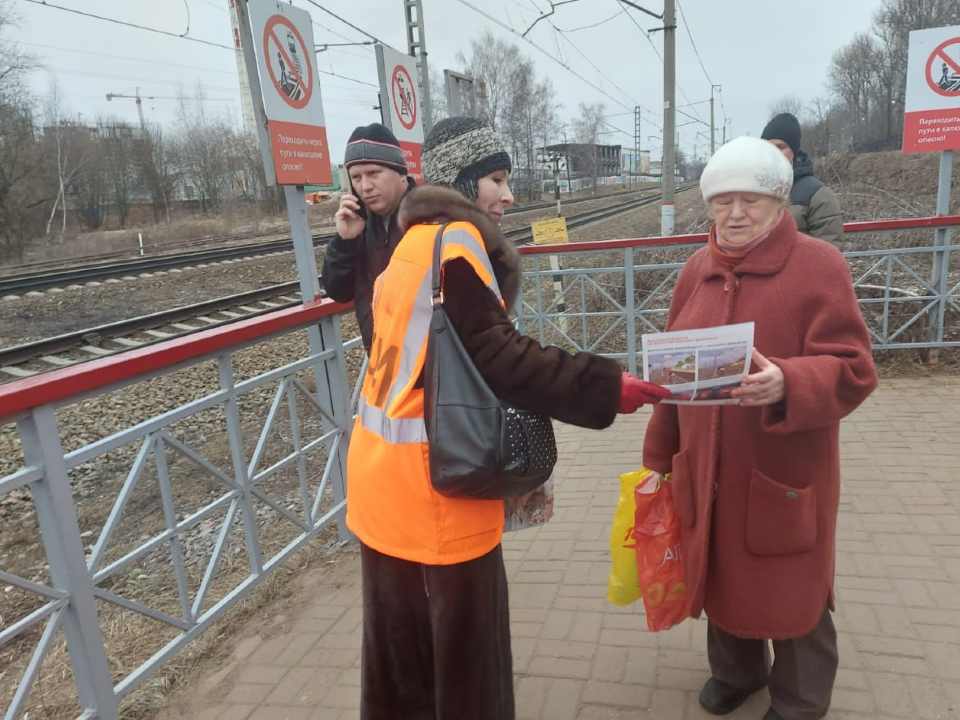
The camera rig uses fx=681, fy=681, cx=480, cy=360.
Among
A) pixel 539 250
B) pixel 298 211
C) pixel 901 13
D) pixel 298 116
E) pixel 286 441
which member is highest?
pixel 901 13

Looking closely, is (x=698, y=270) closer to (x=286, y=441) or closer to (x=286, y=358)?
(x=286, y=441)

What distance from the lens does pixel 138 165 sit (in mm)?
36906

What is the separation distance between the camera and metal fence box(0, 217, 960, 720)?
1904 mm

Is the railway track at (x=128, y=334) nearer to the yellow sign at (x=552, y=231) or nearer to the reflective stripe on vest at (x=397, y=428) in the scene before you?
the yellow sign at (x=552, y=231)

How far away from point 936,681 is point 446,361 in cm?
197

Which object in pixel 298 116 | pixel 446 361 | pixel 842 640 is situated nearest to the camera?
pixel 446 361

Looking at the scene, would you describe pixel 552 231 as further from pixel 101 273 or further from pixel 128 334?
Answer: pixel 101 273

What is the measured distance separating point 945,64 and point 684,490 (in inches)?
200

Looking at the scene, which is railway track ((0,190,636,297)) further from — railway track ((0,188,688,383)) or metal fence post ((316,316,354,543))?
metal fence post ((316,316,354,543))

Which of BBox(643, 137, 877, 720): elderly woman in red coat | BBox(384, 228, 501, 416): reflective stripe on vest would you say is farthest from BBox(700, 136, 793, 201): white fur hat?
BBox(384, 228, 501, 416): reflective stripe on vest

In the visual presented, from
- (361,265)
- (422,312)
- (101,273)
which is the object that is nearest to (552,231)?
(361,265)

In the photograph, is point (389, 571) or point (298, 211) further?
point (298, 211)

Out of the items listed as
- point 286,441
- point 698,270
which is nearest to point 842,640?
point 698,270

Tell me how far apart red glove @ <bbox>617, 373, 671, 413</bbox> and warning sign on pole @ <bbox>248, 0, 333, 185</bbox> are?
8.04ft
